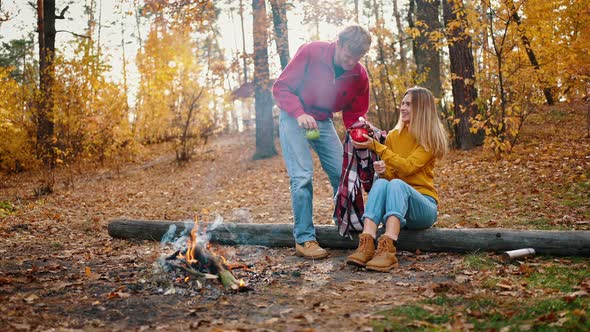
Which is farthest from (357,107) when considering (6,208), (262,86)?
(262,86)

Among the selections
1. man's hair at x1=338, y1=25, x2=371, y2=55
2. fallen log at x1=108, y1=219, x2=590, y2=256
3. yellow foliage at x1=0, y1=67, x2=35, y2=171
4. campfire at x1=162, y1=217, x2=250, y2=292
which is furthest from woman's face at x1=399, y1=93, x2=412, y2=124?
yellow foliage at x1=0, y1=67, x2=35, y2=171

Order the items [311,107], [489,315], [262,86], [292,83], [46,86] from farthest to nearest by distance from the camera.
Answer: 1. [262,86]
2. [46,86]
3. [311,107]
4. [292,83]
5. [489,315]

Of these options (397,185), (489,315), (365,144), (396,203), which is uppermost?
(365,144)

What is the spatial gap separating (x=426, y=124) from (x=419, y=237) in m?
1.06

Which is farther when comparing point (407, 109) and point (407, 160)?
point (407, 109)

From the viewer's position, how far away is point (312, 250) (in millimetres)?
4637

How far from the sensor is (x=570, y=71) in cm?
877

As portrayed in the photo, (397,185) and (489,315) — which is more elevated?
(397,185)

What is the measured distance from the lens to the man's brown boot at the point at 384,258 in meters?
4.09

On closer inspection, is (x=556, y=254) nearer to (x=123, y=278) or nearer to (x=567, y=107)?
(x=123, y=278)

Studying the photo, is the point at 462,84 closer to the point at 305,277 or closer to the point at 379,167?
the point at 379,167

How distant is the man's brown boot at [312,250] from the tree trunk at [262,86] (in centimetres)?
906

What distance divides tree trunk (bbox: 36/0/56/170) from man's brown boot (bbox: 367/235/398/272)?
8.14 meters

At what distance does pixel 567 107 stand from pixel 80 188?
13.9 metres
